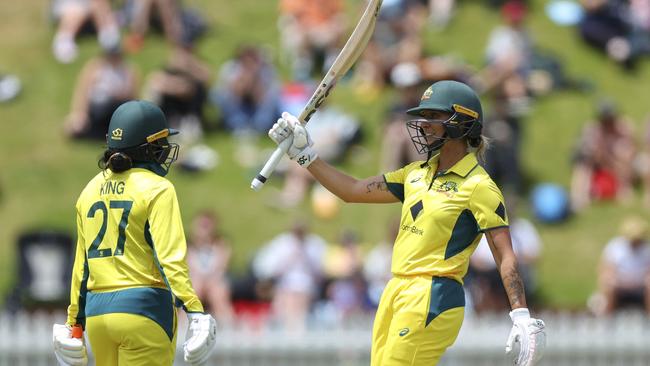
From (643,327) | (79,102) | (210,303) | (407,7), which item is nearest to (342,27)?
(407,7)

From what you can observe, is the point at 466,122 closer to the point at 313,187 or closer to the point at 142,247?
the point at 142,247

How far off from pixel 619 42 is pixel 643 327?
6229 millimetres

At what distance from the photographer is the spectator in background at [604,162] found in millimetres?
15648

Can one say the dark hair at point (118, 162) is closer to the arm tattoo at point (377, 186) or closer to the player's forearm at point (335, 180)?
the player's forearm at point (335, 180)

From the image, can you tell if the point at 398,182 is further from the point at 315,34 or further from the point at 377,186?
the point at 315,34

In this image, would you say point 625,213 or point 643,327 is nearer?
point 643,327

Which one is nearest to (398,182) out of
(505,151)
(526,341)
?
(526,341)

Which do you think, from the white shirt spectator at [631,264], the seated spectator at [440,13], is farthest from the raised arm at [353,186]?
the seated spectator at [440,13]

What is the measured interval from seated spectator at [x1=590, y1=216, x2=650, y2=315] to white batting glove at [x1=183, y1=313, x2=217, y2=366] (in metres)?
8.13

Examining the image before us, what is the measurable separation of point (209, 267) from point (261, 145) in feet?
10.4

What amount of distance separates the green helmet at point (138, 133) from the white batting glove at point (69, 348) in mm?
964

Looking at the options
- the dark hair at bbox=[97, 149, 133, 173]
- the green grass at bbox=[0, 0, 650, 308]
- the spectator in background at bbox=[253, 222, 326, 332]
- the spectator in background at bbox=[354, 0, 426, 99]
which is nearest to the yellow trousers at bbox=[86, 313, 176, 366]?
the dark hair at bbox=[97, 149, 133, 173]

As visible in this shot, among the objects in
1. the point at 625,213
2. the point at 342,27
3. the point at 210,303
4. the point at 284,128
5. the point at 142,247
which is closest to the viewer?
the point at 142,247

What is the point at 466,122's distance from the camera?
6754 mm
